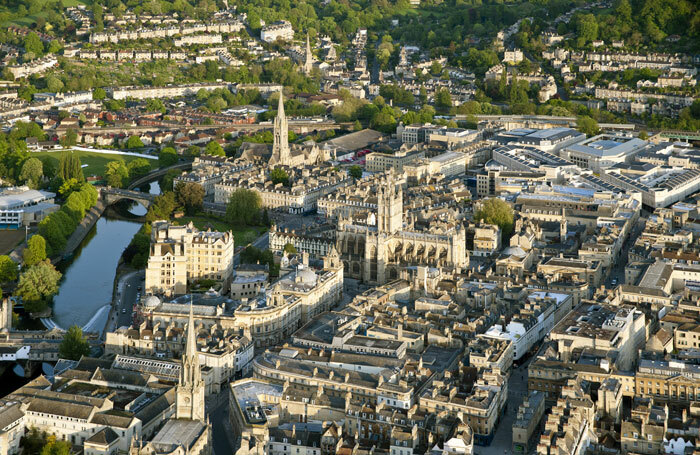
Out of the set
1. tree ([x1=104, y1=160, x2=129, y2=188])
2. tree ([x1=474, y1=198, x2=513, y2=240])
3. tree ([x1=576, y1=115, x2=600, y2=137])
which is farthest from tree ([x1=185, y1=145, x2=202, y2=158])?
tree ([x1=474, y1=198, x2=513, y2=240])

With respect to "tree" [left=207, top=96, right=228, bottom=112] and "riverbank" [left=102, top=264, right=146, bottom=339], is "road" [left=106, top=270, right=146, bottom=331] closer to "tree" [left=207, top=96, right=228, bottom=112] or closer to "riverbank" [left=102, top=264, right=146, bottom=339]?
"riverbank" [left=102, top=264, right=146, bottom=339]

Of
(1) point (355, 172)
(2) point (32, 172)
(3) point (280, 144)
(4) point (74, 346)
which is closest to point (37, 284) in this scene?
(4) point (74, 346)

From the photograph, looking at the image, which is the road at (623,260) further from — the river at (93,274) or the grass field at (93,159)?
the grass field at (93,159)

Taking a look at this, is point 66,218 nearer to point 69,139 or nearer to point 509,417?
point 69,139

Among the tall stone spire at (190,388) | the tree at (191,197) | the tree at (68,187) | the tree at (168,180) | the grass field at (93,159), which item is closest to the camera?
the tall stone spire at (190,388)

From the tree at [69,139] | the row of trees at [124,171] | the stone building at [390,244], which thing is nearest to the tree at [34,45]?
the tree at [69,139]

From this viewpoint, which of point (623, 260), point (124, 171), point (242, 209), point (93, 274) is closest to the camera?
point (623, 260)
